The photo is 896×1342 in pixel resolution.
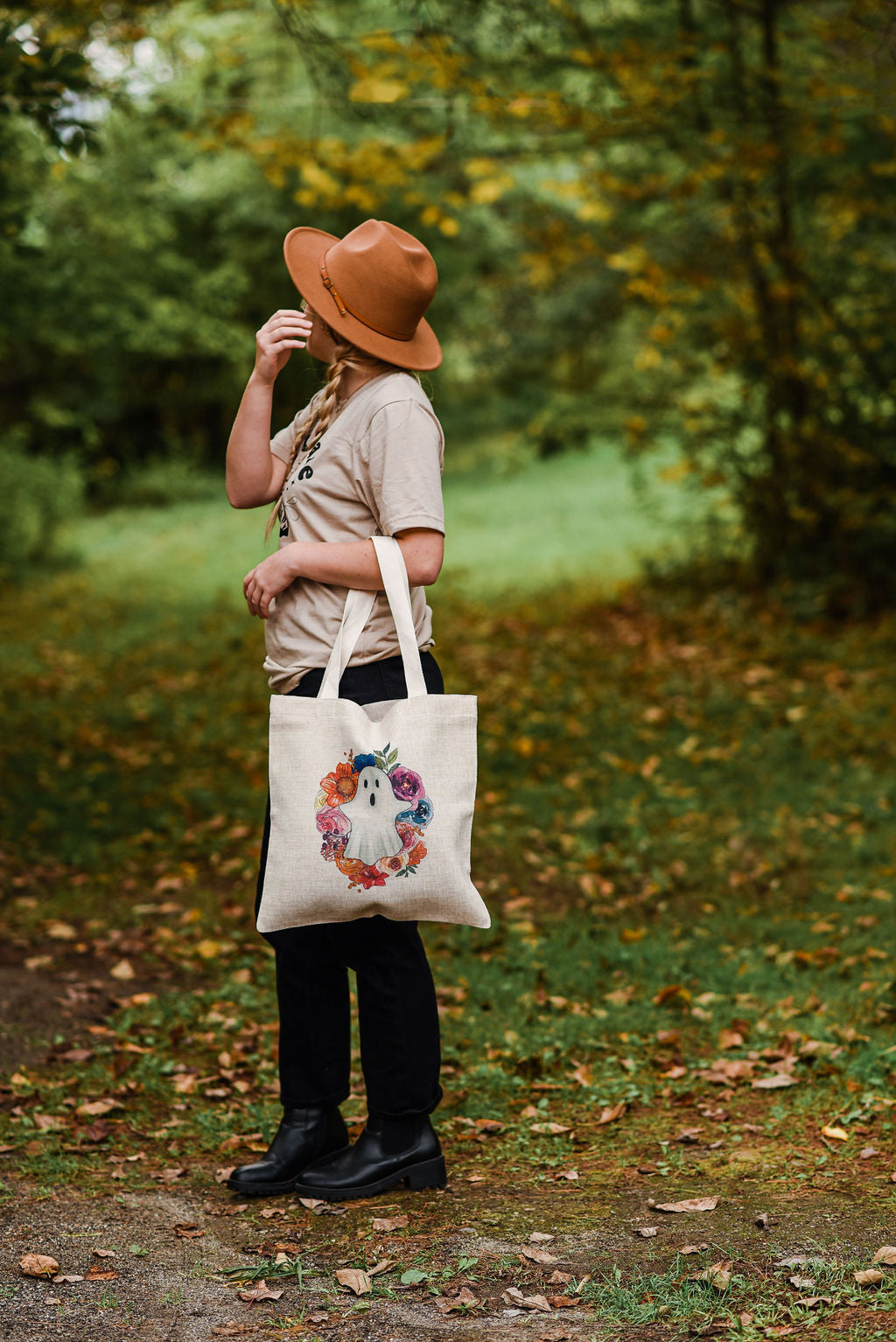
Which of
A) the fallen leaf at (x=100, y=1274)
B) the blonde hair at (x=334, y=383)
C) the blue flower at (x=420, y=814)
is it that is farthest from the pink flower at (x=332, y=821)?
the fallen leaf at (x=100, y=1274)

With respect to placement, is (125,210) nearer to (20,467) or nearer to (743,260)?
(20,467)

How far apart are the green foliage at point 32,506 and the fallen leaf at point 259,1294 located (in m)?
13.4

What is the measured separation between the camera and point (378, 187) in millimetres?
9656

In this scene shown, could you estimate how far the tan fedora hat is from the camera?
120 inches

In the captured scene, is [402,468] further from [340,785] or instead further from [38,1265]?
[38,1265]

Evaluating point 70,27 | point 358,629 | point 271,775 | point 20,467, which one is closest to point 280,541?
point 358,629

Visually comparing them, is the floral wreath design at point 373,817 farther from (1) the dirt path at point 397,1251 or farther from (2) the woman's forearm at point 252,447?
(1) the dirt path at point 397,1251

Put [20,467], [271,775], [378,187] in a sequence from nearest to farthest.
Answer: [271,775], [378,187], [20,467]

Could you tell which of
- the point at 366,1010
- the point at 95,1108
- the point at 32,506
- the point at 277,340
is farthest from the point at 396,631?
the point at 32,506

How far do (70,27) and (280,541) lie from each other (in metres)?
5.12

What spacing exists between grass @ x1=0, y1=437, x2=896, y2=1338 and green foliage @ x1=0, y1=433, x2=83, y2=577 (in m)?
4.71

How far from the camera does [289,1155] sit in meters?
3.34

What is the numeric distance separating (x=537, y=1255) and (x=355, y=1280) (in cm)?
41

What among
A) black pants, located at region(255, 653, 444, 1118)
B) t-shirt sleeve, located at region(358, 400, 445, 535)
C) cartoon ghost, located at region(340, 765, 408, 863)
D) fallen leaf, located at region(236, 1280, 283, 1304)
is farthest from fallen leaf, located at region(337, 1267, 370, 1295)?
t-shirt sleeve, located at region(358, 400, 445, 535)
